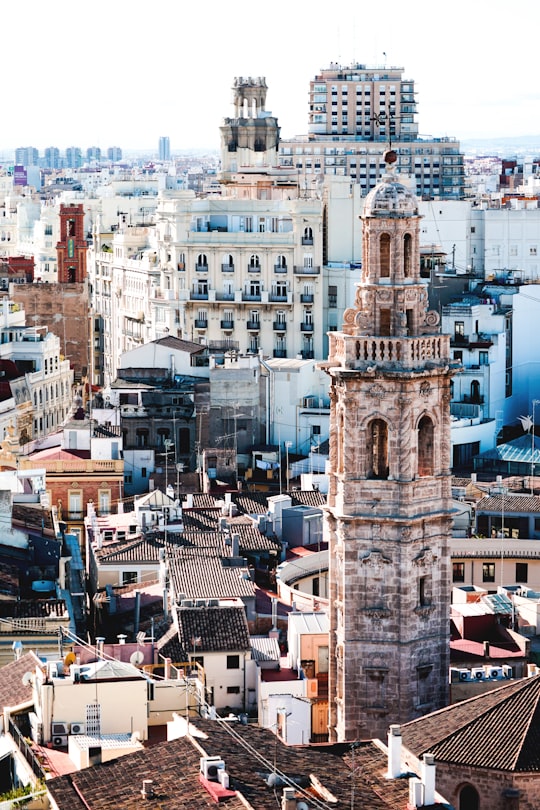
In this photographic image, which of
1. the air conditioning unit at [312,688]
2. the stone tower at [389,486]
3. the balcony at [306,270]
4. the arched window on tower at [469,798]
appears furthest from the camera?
the balcony at [306,270]

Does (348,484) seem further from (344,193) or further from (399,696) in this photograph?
(344,193)

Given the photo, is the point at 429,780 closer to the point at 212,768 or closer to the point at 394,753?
the point at 394,753

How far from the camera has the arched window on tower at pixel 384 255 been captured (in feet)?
161

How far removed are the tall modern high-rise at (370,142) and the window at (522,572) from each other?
119293mm

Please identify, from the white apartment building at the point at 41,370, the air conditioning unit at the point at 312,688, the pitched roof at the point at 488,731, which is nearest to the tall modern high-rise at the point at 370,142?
the white apartment building at the point at 41,370

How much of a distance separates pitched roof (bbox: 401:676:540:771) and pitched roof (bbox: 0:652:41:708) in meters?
8.53

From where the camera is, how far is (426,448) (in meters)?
49.0

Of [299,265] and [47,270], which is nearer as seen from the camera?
[299,265]

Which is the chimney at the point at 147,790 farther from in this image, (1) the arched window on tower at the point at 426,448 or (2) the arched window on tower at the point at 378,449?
(1) the arched window on tower at the point at 426,448

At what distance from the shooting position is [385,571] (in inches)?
1918

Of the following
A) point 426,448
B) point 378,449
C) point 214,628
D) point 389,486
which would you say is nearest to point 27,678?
point 214,628

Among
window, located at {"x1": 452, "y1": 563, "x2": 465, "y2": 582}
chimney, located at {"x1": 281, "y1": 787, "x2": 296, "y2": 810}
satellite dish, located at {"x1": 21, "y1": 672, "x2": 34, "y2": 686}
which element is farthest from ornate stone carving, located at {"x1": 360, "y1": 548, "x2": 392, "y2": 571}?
window, located at {"x1": 452, "y1": 563, "x2": 465, "y2": 582}

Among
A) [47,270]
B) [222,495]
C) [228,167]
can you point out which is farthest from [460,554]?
[47,270]

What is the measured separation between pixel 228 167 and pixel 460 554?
56.1 metres
